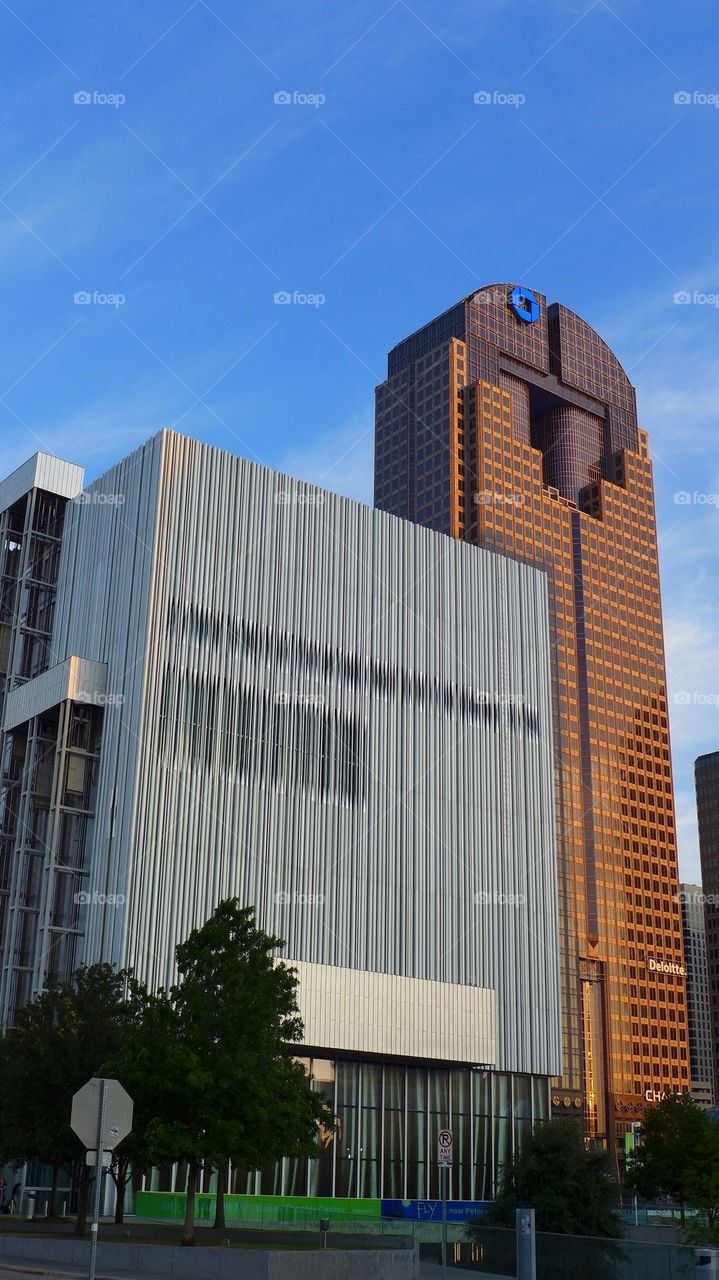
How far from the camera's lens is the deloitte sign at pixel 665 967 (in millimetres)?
187750

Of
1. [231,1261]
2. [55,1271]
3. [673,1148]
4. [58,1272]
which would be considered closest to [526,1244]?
[231,1261]

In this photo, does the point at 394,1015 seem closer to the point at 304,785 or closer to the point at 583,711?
the point at 304,785

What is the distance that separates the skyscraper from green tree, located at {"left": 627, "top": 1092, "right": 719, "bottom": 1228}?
100 m

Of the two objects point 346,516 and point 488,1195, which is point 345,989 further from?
point 346,516

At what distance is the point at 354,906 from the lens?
7044cm

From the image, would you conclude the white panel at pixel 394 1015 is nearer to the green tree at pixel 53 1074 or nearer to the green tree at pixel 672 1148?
the green tree at pixel 672 1148

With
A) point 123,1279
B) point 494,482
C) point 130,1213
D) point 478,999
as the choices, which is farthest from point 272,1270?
point 494,482

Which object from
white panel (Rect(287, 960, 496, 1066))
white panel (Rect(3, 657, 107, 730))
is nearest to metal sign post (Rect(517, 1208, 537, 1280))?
white panel (Rect(287, 960, 496, 1066))

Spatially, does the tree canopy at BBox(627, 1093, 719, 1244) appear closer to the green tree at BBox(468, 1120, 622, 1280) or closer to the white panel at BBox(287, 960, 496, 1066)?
the white panel at BBox(287, 960, 496, 1066)

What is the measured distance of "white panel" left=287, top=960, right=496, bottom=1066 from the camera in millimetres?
66125

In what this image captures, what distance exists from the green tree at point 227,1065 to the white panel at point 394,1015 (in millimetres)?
24169

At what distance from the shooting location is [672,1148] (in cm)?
7088

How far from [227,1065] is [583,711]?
515ft

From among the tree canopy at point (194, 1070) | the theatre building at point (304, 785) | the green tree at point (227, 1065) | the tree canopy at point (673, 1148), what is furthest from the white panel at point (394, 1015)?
the green tree at point (227, 1065)
